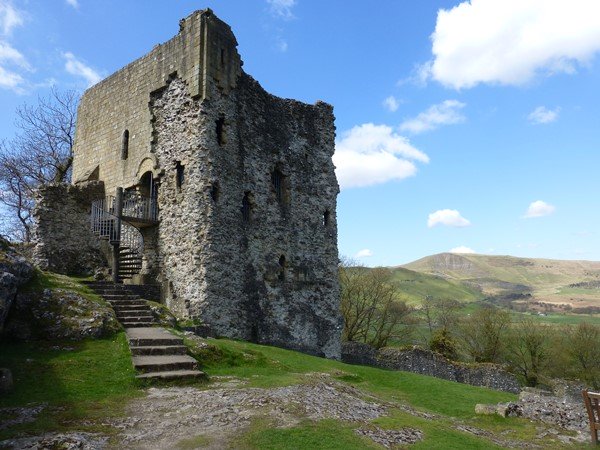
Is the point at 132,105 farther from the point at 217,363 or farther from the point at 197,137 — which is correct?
the point at 217,363

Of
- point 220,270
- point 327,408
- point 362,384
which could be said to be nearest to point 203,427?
point 327,408

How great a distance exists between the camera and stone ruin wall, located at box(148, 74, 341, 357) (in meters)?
18.8

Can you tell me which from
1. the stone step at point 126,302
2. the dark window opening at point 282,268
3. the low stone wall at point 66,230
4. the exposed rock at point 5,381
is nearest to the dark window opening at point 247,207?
the dark window opening at point 282,268

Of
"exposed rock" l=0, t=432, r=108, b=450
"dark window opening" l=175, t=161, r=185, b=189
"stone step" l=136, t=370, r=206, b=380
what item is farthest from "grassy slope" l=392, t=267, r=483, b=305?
"exposed rock" l=0, t=432, r=108, b=450

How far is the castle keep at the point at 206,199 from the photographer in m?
19.1

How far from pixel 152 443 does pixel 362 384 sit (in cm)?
1024

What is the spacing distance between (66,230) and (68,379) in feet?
43.3

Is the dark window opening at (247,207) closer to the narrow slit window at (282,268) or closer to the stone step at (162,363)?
the narrow slit window at (282,268)

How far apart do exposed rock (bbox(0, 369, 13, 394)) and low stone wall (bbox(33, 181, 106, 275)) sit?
12614mm

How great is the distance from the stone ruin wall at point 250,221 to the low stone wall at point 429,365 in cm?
403

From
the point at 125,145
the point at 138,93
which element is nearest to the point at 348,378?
the point at 125,145

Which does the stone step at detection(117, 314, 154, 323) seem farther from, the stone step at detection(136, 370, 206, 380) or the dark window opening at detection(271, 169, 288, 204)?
the dark window opening at detection(271, 169, 288, 204)

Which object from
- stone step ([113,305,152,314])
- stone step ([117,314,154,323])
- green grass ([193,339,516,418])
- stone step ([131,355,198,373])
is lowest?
green grass ([193,339,516,418])

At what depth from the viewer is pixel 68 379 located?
9617mm
